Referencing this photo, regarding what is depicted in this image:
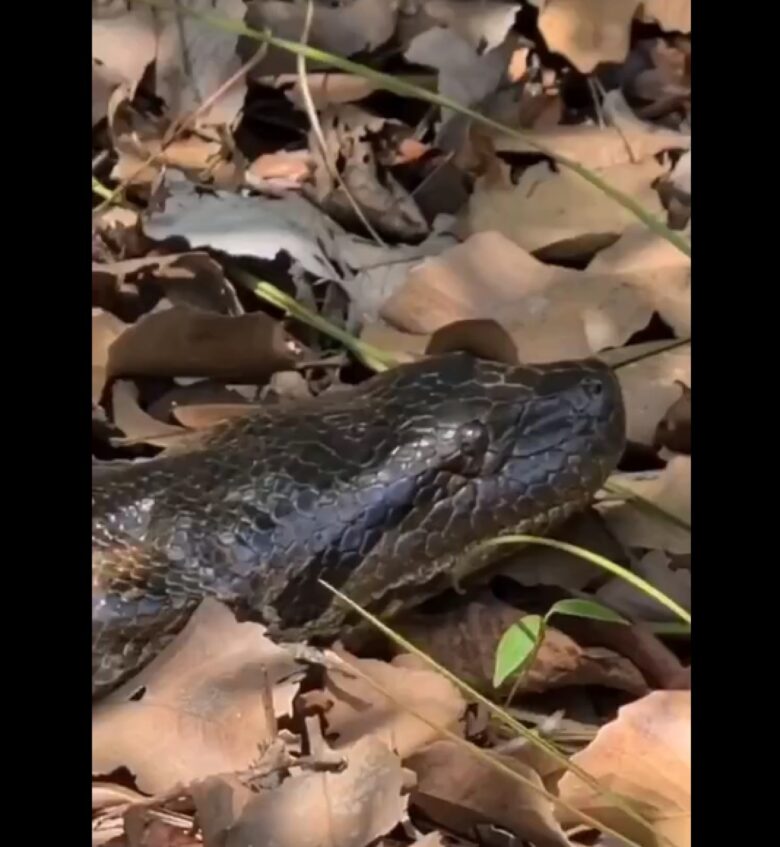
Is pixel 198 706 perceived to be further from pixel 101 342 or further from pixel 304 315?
pixel 304 315

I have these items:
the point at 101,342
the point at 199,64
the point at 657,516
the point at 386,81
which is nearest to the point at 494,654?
the point at 657,516

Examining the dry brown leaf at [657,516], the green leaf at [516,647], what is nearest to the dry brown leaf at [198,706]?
the green leaf at [516,647]

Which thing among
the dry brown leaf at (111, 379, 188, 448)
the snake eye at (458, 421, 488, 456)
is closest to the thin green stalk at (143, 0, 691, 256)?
the snake eye at (458, 421, 488, 456)

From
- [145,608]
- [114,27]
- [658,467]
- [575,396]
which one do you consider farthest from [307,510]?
[114,27]

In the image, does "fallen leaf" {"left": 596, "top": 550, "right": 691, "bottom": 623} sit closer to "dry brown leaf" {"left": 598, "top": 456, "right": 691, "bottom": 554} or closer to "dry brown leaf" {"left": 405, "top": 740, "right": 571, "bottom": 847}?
"dry brown leaf" {"left": 598, "top": 456, "right": 691, "bottom": 554}
